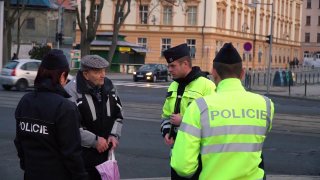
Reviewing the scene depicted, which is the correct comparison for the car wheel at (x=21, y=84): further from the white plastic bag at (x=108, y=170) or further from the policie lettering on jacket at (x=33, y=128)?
the policie lettering on jacket at (x=33, y=128)

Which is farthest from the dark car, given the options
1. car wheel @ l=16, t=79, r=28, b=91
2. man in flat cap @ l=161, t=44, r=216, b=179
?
man in flat cap @ l=161, t=44, r=216, b=179

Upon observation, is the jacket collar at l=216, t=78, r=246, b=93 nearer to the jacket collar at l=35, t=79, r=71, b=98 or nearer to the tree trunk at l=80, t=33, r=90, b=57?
the jacket collar at l=35, t=79, r=71, b=98

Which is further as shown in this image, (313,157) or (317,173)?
(313,157)

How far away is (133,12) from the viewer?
7400 centimetres

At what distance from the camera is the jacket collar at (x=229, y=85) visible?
4023 mm

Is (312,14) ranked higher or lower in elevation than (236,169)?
higher

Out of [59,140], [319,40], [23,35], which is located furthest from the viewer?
[319,40]

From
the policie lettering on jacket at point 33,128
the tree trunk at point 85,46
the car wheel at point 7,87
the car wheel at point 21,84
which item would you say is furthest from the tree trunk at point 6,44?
the policie lettering on jacket at point 33,128

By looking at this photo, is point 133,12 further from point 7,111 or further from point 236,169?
point 236,169

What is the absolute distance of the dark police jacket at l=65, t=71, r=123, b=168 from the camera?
5.73 metres

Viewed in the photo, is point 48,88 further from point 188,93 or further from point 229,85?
point 188,93

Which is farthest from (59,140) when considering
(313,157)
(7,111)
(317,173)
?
(7,111)

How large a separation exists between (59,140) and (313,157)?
8.52 meters

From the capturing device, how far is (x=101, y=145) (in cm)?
573
